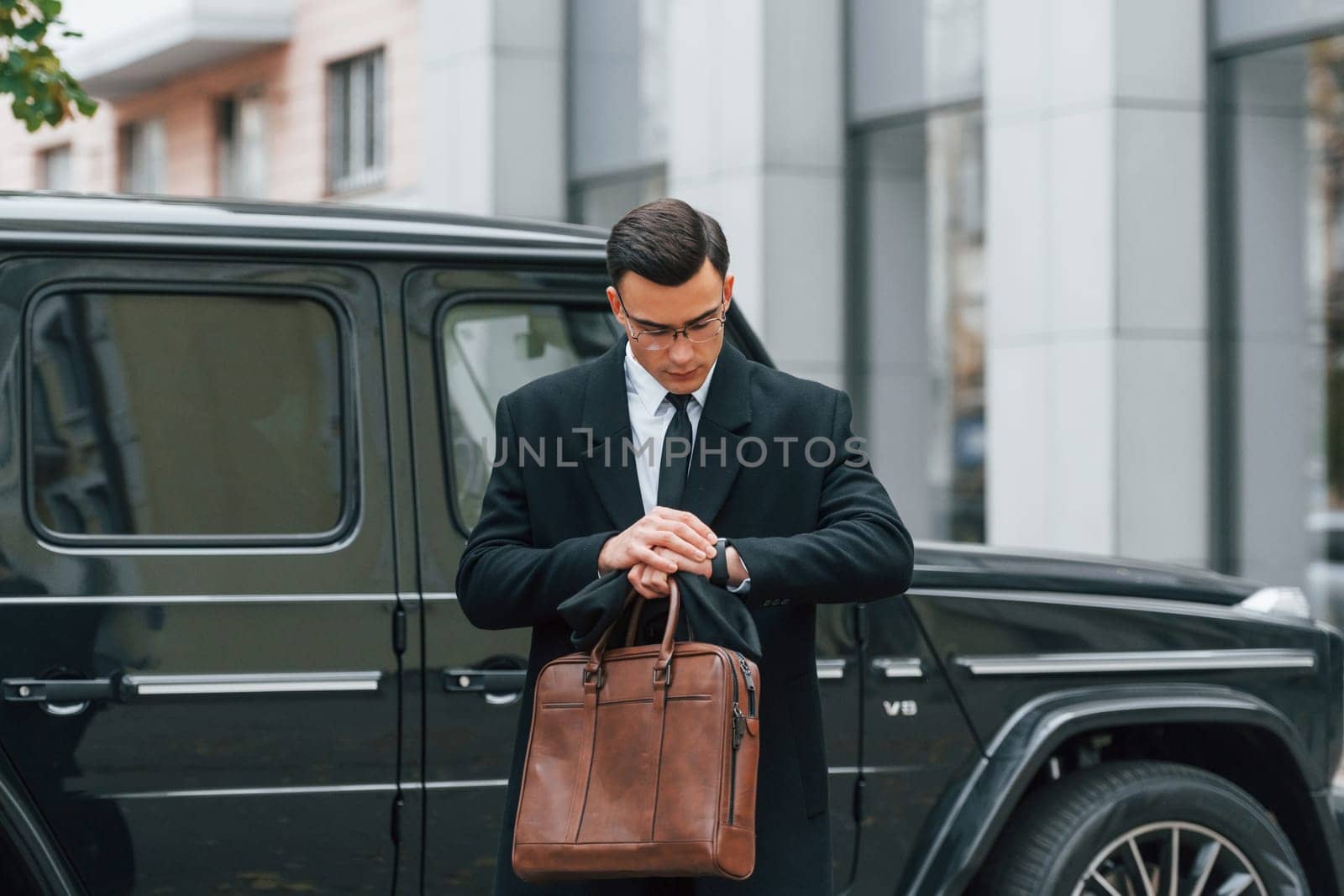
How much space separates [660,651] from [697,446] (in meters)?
0.36

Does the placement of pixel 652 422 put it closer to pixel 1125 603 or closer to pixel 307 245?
pixel 307 245

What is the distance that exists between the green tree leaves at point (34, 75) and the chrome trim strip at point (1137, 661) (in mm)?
3390

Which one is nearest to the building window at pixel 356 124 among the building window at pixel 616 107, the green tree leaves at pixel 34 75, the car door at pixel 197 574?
the building window at pixel 616 107

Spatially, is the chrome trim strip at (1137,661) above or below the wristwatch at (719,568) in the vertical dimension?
below

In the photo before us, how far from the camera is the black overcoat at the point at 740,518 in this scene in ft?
8.98

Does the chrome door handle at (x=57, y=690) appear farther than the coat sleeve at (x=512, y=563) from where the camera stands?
Yes

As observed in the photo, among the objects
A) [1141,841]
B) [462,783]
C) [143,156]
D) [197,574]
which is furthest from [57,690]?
[143,156]

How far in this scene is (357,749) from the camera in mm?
3660

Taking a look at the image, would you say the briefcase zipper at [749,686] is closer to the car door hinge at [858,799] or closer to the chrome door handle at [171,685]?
the chrome door handle at [171,685]

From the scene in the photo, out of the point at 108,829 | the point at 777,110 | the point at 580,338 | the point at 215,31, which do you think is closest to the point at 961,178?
the point at 777,110

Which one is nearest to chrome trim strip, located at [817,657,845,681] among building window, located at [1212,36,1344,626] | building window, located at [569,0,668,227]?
building window, located at [1212,36,1344,626]

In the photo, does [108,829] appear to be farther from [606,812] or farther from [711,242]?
[711,242]

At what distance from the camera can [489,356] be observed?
153 inches

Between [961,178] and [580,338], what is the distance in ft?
32.8
